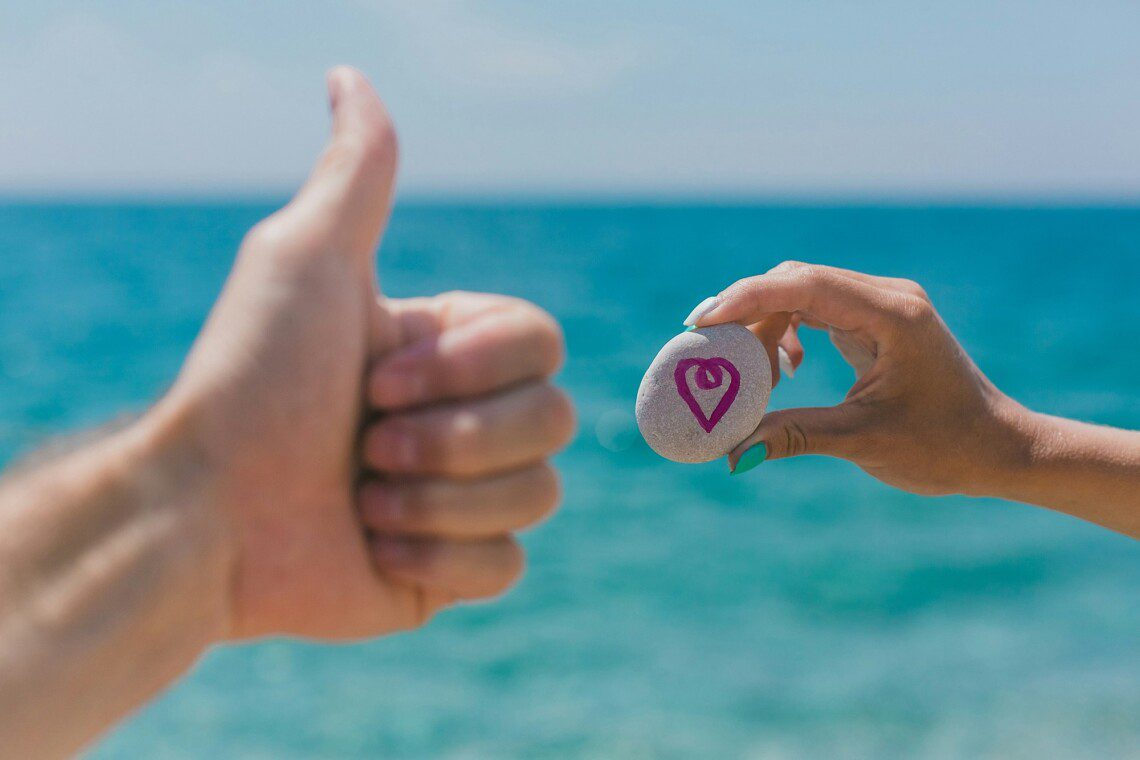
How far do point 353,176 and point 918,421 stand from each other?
1.46 m

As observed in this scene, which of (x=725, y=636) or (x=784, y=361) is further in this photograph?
(x=725, y=636)

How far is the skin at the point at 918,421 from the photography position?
218 cm

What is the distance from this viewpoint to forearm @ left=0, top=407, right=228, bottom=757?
4.22 feet

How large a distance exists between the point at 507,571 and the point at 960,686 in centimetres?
667

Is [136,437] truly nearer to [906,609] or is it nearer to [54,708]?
[54,708]

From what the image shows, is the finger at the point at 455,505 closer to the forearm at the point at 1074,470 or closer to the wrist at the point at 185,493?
the wrist at the point at 185,493

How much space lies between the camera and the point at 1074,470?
239 centimetres

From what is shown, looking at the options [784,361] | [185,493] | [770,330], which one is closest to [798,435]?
[770,330]

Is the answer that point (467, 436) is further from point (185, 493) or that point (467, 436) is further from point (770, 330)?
point (770, 330)

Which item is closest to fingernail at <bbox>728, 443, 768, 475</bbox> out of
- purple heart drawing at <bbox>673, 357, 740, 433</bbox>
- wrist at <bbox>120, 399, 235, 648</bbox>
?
purple heart drawing at <bbox>673, 357, 740, 433</bbox>

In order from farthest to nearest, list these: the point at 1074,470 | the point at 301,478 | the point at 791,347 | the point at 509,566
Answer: the point at 791,347 < the point at 1074,470 < the point at 509,566 < the point at 301,478

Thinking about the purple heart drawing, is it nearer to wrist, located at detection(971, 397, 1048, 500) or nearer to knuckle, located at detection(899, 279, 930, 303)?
knuckle, located at detection(899, 279, 930, 303)

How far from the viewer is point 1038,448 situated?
7.83 ft

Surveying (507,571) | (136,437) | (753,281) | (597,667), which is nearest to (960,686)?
(597,667)
